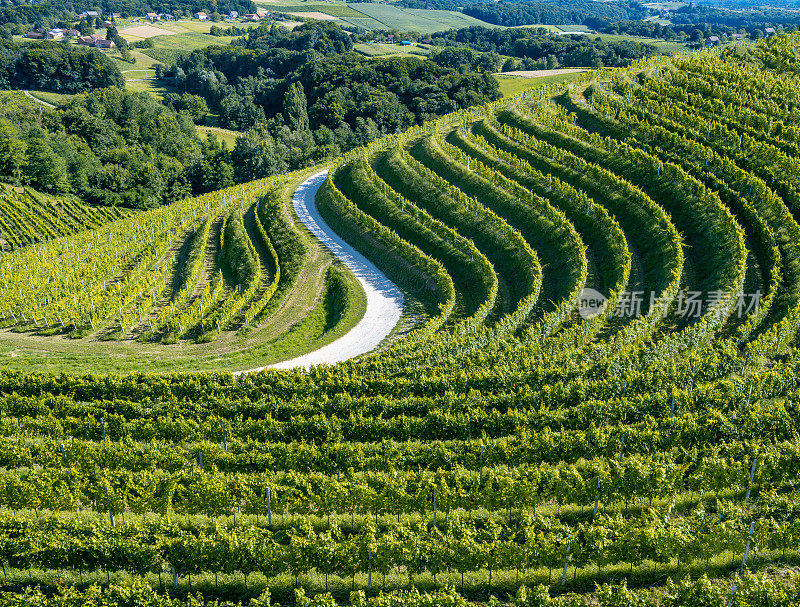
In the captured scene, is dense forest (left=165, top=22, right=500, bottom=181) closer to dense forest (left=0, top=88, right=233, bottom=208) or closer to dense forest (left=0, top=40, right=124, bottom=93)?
dense forest (left=0, top=88, right=233, bottom=208)

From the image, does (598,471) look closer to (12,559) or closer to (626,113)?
(12,559)

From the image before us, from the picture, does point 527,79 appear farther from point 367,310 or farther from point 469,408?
point 469,408

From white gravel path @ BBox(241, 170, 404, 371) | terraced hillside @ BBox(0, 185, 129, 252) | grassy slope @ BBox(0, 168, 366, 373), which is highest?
white gravel path @ BBox(241, 170, 404, 371)

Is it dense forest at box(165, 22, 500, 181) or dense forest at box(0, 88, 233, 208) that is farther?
dense forest at box(165, 22, 500, 181)

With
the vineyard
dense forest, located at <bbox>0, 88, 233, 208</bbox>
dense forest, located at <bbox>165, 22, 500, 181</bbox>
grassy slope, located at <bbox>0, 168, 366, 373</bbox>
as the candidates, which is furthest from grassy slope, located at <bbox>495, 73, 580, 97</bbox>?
grassy slope, located at <bbox>0, 168, 366, 373</bbox>

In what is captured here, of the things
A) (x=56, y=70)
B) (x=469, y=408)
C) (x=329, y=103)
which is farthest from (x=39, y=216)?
(x=56, y=70)

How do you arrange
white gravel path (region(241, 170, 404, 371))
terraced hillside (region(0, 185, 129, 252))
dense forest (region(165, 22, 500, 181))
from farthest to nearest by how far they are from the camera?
dense forest (region(165, 22, 500, 181)) < terraced hillside (region(0, 185, 129, 252)) < white gravel path (region(241, 170, 404, 371))
